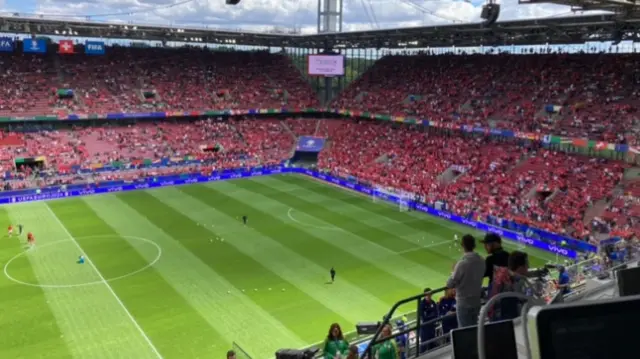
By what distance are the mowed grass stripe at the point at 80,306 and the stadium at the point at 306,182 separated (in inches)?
4.6

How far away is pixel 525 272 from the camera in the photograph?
7.53 metres

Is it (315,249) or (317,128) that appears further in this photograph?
(317,128)

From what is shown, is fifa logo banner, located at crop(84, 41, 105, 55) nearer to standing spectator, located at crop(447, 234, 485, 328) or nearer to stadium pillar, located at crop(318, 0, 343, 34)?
stadium pillar, located at crop(318, 0, 343, 34)

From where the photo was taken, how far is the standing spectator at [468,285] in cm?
710

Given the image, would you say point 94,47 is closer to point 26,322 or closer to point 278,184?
point 278,184

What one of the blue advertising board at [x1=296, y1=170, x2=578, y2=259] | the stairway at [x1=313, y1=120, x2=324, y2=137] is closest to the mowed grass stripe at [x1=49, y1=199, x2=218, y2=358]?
the blue advertising board at [x1=296, y1=170, x2=578, y2=259]

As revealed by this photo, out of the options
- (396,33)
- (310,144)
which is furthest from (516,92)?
(310,144)

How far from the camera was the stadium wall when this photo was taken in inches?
1275

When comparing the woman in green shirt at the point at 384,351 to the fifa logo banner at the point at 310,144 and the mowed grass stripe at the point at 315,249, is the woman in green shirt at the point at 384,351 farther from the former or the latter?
the fifa logo banner at the point at 310,144

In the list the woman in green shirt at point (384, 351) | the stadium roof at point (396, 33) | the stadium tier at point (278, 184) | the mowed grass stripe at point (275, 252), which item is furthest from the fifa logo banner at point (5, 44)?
the woman in green shirt at point (384, 351)

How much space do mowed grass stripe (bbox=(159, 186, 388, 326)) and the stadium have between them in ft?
0.54

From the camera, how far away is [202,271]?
27.0m

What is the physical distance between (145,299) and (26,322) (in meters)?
4.53

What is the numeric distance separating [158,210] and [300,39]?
31.4m
